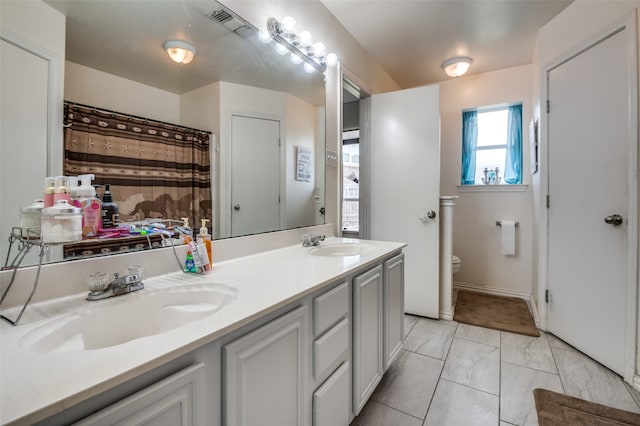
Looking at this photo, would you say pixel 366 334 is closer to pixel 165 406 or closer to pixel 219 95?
pixel 165 406

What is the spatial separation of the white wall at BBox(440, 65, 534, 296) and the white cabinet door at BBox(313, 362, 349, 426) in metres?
2.70

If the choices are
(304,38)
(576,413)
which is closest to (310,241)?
(304,38)

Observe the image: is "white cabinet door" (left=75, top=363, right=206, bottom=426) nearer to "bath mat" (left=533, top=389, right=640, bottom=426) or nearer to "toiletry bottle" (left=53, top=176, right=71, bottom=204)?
"toiletry bottle" (left=53, top=176, right=71, bottom=204)

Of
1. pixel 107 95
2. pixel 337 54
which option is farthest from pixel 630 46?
pixel 107 95

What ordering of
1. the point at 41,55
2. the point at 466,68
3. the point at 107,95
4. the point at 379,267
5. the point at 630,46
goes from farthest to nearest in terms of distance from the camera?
the point at 466,68 → the point at 630,46 → the point at 379,267 → the point at 107,95 → the point at 41,55

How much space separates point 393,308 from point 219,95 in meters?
1.46

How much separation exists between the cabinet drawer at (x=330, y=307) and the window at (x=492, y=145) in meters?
2.80

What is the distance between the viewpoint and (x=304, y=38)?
5.86ft

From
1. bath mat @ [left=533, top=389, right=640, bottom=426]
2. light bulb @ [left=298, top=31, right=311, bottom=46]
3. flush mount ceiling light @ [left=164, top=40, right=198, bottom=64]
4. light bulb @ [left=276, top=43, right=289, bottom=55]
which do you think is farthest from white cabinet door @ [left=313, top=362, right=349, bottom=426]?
light bulb @ [left=298, top=31, right=311, bottom=46]

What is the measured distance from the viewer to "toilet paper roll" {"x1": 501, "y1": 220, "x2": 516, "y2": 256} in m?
3.06

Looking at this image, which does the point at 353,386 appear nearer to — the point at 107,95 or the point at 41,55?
the point at 107,95

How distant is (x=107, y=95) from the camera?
961 mm

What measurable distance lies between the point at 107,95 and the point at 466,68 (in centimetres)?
318

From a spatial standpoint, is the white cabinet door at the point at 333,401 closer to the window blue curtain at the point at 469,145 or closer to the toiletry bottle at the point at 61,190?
the toiletry bottle at the point at 61,190
